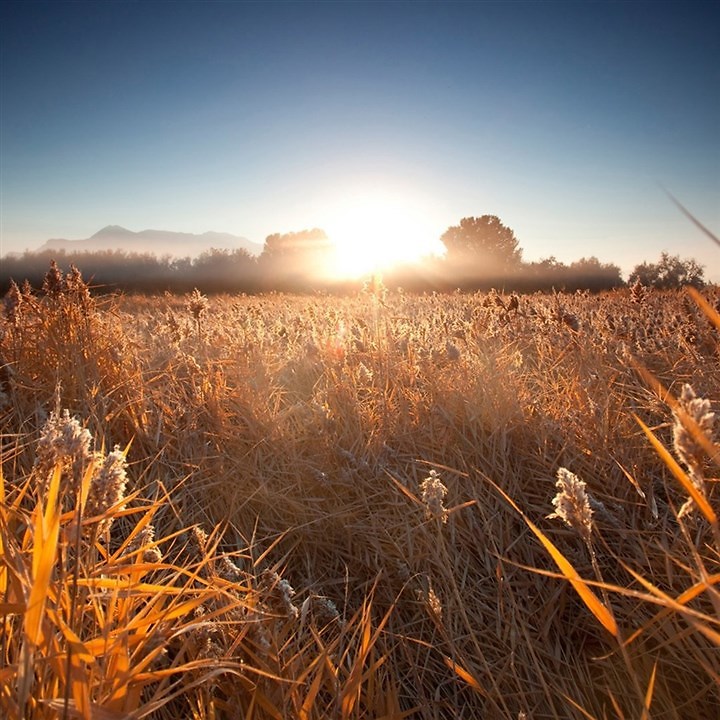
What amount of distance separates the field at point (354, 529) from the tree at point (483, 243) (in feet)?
129

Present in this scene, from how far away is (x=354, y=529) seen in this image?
1.88 m

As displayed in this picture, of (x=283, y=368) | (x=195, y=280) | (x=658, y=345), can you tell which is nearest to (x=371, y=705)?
(x=283, y=368)

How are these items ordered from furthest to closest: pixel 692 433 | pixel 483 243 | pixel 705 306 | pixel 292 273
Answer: pixel 483 243, pixel 292 273, pixel 705 306, pixel 692 433

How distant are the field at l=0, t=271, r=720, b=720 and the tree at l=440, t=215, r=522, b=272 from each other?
39.3 m

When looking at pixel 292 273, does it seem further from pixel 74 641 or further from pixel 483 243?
pixel 74 641

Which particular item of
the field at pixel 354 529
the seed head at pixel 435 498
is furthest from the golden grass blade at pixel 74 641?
A: the seed head at pixel 435 498

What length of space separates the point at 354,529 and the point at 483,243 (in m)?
42.2

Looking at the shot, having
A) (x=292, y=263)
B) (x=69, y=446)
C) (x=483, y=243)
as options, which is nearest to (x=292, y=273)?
(x=292, y=263)

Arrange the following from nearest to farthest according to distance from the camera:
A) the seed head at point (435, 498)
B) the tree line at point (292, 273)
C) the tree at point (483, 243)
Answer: the seed head at point (435, 498), the tree line at point (292, 273), the tree at point (483, 243)

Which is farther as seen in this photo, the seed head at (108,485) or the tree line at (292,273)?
the tree line at (292,273)

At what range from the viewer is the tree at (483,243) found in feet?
136

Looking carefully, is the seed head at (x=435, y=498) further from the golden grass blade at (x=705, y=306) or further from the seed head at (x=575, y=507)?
the golden grass blade at (x=705, y=306)

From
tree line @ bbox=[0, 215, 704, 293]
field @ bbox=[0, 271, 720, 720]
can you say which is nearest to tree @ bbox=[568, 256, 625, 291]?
tree line @ bbox=[0, 215, 704, 293]

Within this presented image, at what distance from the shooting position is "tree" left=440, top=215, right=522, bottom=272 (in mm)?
41375
